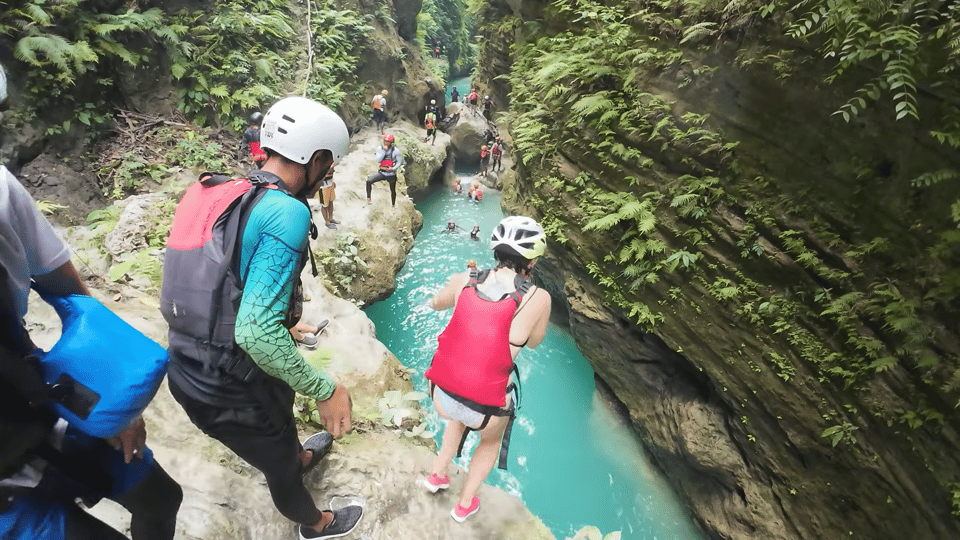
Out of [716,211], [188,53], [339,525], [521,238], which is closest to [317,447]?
[339,525]

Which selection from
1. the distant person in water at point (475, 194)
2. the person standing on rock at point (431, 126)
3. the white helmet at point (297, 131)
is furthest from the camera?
the distant person in water at point (475, 194)

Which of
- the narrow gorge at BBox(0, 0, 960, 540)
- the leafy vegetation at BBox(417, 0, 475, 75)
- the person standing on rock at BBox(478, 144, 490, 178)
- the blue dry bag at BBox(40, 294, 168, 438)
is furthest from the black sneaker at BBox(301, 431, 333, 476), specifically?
the leafy vegetation at BBox(417, 0, 475, 75)

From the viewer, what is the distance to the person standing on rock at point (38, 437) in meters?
1.24

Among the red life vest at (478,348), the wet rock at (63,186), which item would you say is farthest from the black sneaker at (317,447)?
the wet rock at (63,186)

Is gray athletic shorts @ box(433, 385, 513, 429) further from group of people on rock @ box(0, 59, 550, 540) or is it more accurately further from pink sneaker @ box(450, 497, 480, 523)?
pink sneaker @ box(450, 497, 480, 523)

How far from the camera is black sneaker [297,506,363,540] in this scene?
2.75 m

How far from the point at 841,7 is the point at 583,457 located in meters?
7.05

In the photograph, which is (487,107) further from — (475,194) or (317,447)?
(317,447)

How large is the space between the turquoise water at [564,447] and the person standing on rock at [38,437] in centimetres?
578

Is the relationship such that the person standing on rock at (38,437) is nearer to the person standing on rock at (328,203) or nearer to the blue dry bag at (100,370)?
the blue dry bag at (100,370)

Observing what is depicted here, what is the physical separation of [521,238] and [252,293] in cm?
170

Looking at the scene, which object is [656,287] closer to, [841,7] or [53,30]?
[841,7]

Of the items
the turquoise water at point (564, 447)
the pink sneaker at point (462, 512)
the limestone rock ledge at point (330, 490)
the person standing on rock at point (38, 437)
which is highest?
the person standing on rock at point (38, 437)

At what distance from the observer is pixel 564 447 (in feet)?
24.4
